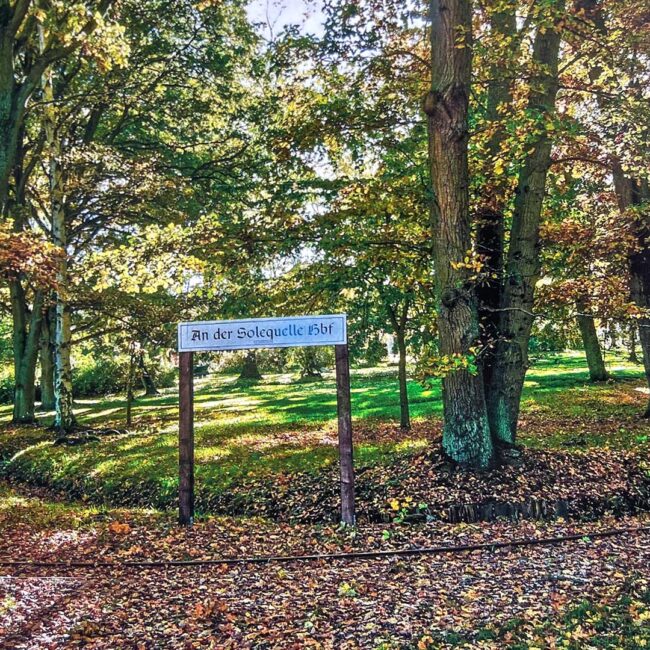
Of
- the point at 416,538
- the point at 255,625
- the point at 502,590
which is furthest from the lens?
the point at 416,538

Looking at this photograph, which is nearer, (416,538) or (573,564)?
(573,564)

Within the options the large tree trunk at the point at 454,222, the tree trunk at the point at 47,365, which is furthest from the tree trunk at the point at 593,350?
the tree trunk at the point at 47,365

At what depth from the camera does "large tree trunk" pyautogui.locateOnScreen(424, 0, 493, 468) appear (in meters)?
6.37

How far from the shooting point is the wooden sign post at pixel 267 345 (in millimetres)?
5828

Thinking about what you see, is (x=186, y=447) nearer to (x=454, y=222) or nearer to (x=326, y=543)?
(x=326, y=543)

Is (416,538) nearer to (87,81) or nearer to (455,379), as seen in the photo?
(455,379)

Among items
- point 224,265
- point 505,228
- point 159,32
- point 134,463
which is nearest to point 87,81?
point 159,32

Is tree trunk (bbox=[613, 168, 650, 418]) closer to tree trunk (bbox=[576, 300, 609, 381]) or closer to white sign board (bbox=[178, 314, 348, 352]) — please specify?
tree trunk (bbox=[576, 300, 609, 381])

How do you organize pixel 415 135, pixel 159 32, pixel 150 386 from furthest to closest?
1. pixel 150 386
2. pixel 159 32
3. pixel 415 135

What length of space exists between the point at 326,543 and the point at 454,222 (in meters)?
4.10

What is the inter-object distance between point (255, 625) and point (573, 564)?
283cm

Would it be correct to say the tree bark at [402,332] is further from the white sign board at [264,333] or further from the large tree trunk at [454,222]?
the white sign board at [264,333]

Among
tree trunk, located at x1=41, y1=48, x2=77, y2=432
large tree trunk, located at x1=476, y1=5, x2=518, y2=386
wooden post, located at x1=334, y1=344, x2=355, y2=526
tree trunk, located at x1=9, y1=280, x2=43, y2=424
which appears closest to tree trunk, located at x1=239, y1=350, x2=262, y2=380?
tree trunk, located at x1=9, y1=280, x2=43, y2=424

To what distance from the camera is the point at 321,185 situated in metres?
7.20
